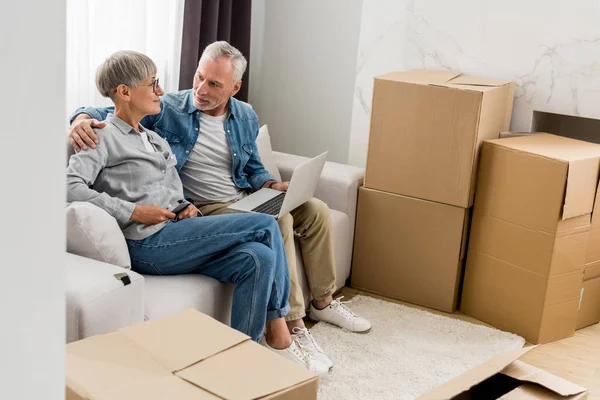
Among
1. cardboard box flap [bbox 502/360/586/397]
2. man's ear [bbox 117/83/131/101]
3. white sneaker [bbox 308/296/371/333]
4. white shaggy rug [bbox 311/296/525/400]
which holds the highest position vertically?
man's ear [bbox 117/83/131/101]

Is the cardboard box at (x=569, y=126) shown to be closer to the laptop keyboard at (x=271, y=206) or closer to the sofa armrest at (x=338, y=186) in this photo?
the sofa armrest at (x=338, y=186)

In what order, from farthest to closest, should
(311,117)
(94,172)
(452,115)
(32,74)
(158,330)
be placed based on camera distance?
(311,117), (452,115), (94,172), (158,330), (32,74)

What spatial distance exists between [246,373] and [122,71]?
119cm

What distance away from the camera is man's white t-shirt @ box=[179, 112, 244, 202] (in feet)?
8.38

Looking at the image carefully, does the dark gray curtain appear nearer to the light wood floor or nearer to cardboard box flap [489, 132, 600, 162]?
cardboard box flap [489, 132, 600, 162]

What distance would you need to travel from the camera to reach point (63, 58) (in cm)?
51

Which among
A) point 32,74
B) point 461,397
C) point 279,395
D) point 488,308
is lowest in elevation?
point 488,308

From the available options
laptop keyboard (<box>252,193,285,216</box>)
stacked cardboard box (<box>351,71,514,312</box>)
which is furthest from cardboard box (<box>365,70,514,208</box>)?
laptop keyboard (<box>252,193,285,216</box>)

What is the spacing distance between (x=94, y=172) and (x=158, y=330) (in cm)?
79

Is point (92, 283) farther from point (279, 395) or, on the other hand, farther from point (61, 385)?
point (61, 385)

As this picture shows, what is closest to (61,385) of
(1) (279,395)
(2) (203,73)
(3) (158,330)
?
(1) (279,395)

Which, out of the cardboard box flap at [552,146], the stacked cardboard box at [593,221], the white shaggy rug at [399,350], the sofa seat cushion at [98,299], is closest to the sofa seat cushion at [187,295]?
the sofa seat cushion at [98,299]

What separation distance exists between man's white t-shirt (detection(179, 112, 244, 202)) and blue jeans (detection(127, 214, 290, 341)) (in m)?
0.36

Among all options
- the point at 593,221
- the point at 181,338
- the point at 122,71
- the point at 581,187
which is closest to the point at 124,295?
the point at 181,338
